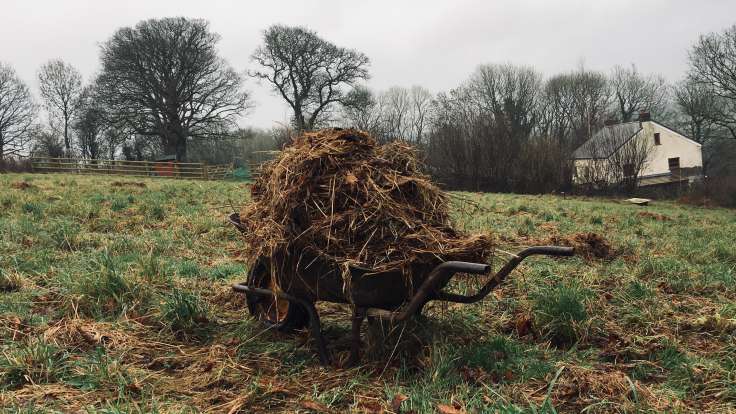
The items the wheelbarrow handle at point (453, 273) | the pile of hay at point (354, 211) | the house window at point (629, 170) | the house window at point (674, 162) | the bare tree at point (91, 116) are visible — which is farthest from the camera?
the house window at point (674, 162)

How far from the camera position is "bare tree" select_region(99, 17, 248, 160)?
117 feet

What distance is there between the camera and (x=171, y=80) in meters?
36.9

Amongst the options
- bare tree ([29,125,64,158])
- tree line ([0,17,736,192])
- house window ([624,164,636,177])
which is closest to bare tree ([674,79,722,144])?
tree line ([0,17,736,192])

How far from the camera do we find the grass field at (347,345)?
8.69 ft

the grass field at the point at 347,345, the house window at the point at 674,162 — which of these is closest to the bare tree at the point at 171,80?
the grass field at the point at 347,345

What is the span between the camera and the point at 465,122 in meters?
29.9

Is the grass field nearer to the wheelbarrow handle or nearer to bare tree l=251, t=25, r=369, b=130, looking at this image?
the wheelbarrow handle

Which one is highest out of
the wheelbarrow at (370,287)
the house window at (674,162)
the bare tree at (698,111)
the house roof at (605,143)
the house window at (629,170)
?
the bare tree at (698,111)

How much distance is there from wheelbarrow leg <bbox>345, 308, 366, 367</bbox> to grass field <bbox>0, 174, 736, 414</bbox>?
9 cm

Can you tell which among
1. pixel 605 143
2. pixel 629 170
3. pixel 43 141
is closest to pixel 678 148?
pixel 605 143

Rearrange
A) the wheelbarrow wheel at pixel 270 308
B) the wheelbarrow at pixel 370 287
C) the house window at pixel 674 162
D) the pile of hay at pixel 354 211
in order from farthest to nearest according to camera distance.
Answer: the house window at pixel 674 162, the wheelbarrow wheel at pixel 270 308, the pile of hay at pixel 354 211, the wheelbarrow at pixel 370 287

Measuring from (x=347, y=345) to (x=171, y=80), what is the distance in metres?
38.1

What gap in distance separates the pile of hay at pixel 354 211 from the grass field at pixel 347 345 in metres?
0.59

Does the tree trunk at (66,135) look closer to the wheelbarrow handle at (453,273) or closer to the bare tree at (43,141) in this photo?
the bare tree at (43,141)
